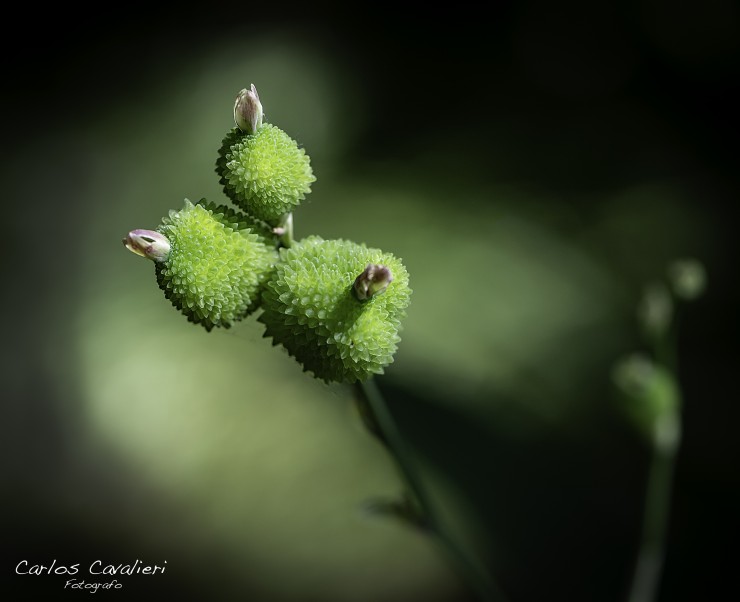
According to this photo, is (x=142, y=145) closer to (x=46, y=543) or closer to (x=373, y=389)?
(x=46, y=543)

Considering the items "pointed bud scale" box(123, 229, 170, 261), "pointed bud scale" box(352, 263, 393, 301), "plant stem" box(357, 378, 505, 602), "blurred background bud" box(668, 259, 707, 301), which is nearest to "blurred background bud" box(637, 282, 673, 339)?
"blurred background bud" box(668, 259, 707, 301)

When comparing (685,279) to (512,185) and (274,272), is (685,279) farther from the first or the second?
(512,185)

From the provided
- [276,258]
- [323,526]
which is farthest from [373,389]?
[323,526]

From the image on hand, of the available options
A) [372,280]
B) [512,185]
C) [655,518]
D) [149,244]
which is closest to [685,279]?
[655,518]

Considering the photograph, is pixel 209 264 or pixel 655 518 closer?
pixel 209 264

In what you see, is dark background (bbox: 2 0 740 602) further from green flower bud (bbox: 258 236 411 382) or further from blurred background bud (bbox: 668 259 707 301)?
green flower bud (bbox: 258 236 411 382)

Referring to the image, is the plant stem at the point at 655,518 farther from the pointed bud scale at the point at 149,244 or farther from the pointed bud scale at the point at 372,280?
the pointed bud scale at the point at 149,244
